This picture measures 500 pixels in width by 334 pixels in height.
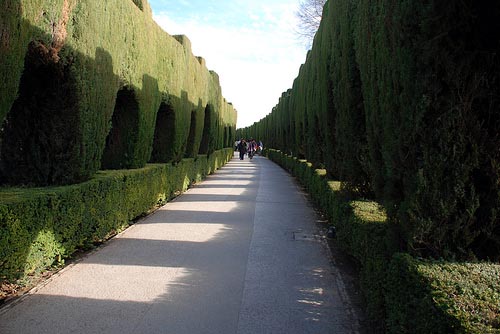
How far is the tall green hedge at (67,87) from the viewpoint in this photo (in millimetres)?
5121

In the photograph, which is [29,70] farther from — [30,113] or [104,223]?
[104,223]

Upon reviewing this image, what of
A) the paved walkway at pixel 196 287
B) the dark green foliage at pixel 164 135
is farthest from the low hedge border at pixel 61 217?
the dark green foliage at pixel 164 135

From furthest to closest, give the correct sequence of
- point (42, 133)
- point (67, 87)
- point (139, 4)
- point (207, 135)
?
point (207, 135) → point (139, 4) → point (42, 133) → point (67, 87)

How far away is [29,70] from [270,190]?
1030cm

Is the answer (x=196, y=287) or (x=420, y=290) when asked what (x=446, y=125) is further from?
(x=196, y=287)

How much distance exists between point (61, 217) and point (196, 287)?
207 cm

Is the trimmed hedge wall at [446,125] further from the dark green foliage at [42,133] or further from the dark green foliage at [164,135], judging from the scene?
the dark green foliage at [164,135]

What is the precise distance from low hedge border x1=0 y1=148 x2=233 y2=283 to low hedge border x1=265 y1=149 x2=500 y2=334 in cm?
368

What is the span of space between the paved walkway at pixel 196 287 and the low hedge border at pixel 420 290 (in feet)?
1.83

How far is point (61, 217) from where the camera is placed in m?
→ 5.77

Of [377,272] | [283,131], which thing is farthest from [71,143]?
[283,131]

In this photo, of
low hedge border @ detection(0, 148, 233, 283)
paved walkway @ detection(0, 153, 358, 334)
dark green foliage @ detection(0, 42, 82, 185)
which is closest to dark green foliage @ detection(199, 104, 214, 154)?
low hedge border @ detection(0, 148, 233, 283)

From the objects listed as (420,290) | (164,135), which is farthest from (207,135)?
(420,290)

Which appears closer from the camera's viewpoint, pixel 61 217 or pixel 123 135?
pixel 61 217
